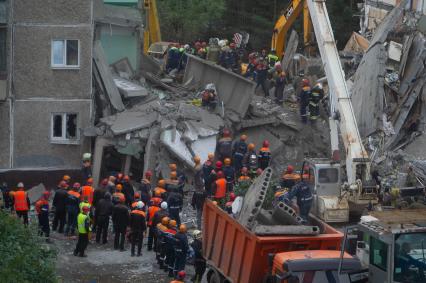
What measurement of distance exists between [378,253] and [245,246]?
3393 mm

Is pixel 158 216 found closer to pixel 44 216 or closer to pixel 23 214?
pixel 44 216

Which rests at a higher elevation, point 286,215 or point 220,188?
point 286,215

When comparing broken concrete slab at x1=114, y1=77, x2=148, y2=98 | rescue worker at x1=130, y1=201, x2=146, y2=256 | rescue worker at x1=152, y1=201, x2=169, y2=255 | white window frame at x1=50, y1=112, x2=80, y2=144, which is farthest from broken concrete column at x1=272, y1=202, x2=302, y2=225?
broken concrete slab at x1=114, y1=77, x2=148, y2=98

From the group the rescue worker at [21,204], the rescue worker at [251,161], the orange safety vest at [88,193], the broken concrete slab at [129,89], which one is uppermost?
the broken concrete slab at [129,89]

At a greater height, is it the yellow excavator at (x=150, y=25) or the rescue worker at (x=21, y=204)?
the yellow excavator at (x=150, y=25)

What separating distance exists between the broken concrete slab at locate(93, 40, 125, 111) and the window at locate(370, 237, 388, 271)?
1506 centimetres

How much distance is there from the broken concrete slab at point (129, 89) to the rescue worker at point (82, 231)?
7.61m

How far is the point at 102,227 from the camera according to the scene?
21.7 meters

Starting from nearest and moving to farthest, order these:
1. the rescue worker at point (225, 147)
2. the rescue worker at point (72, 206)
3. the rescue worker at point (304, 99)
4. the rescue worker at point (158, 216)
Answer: the rescue worker at point (158, 216)
the rescue worker at point (72, 206)
the rescue worker at point (225, 147)
the rescue worker at point (304, 99)

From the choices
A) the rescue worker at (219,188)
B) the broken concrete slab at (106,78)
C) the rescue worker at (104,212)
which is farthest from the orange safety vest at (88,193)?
the broken concrete slab at (106,78)

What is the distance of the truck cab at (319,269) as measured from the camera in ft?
44.5

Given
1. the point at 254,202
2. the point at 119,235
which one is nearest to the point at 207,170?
the point at 119,235

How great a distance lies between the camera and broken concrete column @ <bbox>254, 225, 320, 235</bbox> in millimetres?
15555

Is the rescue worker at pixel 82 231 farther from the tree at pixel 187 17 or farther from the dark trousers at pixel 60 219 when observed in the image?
the tree at pixel 187 17
